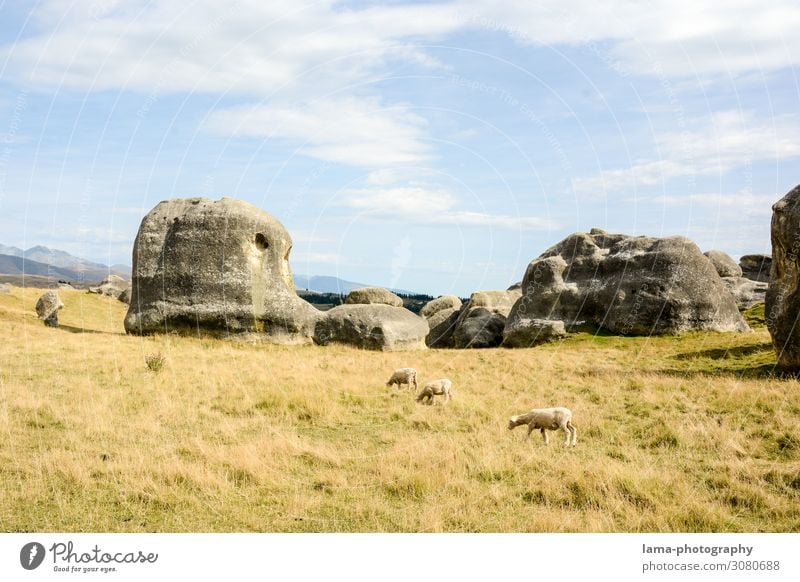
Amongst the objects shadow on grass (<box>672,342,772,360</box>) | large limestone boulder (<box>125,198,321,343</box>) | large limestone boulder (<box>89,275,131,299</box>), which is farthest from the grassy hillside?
large limestone boulder (<box>89,275,131,299</box>)

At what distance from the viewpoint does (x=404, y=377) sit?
59.6ft

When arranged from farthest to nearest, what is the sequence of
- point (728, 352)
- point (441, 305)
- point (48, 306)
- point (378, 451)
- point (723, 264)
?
point (723, 264)
point (441, 305)
point (48, 306)
point (728, 352)
point (378, 451)

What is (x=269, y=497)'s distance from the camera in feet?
28.7

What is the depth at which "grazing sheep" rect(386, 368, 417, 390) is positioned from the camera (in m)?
18.1

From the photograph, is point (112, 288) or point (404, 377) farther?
point (112, 288)

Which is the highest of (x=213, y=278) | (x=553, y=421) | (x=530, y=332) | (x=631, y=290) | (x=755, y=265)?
(x=755, y=265)

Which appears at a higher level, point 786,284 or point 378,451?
point 786,284

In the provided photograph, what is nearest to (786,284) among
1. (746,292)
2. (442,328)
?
(746,292)

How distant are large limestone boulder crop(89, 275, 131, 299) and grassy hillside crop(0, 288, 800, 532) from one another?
177ft

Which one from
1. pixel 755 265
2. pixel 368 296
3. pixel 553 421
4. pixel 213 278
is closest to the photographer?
pixel 553 421

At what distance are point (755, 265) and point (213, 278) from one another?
51.1 m

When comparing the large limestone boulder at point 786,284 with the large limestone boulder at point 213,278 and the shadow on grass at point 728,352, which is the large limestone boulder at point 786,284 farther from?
the large limestone boulder at point 213,278

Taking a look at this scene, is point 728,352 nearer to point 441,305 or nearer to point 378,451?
point 378,451
